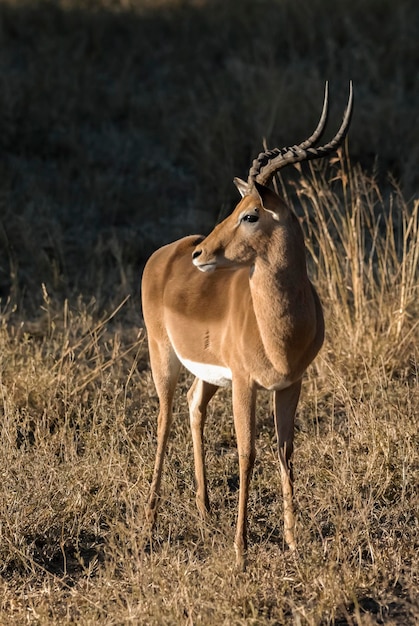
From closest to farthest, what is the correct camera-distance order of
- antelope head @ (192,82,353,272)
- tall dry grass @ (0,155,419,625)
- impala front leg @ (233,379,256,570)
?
tall dry grass @ (0,155,419,625)
antelope head @ (192,82,353,272)
impala front leg @ (233,379,256,570)

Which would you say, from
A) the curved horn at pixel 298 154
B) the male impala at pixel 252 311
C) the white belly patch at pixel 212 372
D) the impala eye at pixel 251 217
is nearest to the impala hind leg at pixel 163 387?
the male impala at pixel 252 311

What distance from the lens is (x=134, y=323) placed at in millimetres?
7988

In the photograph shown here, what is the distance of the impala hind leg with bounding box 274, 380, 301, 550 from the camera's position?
487 centimetres

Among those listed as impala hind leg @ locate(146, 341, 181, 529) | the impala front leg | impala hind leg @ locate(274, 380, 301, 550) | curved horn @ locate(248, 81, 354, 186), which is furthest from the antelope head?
impala hind leg @ locate(146, 341, 181, 529)

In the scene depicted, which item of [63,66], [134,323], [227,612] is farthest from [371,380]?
[63,66]

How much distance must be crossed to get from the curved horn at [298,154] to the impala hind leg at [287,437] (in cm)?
97

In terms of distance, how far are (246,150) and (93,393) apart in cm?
440

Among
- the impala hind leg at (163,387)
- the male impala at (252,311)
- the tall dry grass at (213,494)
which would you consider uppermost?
the male impala at (252,311)

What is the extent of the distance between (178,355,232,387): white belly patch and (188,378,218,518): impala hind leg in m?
0.39

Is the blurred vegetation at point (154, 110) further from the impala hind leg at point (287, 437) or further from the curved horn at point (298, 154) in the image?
the curved horn at point (298, 154)

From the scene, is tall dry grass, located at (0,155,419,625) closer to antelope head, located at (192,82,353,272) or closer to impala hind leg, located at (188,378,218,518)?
impala hind leg, located at (188,378,218,518)

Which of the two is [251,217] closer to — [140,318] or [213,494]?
[213,494]

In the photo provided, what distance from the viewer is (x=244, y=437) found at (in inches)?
187

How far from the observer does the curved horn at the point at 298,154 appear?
438 cm
